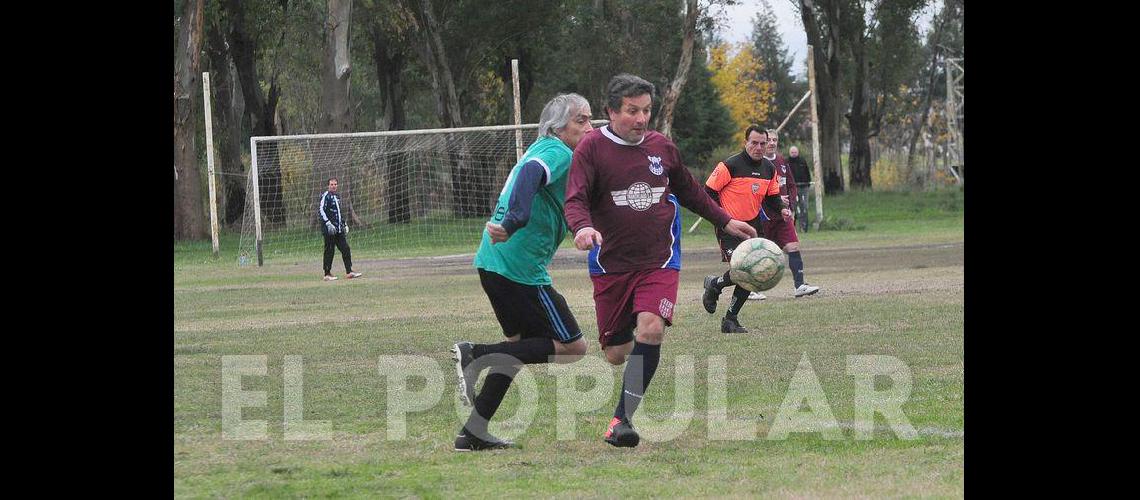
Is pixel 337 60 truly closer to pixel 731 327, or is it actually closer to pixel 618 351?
pixel 731 327

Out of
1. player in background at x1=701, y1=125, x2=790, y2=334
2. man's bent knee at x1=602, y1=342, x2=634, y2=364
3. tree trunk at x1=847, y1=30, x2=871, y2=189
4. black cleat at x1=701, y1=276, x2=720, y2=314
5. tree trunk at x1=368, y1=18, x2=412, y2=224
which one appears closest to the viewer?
man's bent knee at x1=602, y1=342, x2=634, y2=364

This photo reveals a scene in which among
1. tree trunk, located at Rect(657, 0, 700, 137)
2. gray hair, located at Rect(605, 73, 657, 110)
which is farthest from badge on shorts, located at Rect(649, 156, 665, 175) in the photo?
tree trunk, located at Rect(657, 0, 700, 137)

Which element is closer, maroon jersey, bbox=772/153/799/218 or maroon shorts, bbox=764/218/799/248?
maroon shorts, bbox=764/218/799/248

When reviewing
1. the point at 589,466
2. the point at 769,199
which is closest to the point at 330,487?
the point at 589,466

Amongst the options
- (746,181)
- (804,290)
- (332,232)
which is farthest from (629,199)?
(332,232)

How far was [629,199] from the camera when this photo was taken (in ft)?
24.2

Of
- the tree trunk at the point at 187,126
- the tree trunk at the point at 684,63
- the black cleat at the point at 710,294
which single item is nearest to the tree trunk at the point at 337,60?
the tree trunk at the point at 187,126

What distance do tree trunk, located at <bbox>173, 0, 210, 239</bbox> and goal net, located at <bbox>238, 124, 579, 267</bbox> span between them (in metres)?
3.50

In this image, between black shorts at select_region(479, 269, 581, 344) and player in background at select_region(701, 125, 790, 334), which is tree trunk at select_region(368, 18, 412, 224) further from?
black shorts at select_region(479, 269, 581, 344)

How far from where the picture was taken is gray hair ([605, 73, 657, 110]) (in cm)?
728

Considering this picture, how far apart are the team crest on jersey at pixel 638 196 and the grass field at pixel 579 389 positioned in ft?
3.94

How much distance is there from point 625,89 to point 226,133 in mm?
37684

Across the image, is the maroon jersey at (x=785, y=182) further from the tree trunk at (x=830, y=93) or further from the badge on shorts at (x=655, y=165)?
the tree trunk at (x=830, y=93)
